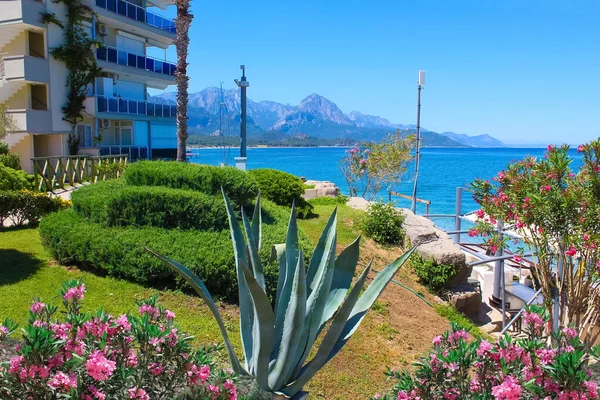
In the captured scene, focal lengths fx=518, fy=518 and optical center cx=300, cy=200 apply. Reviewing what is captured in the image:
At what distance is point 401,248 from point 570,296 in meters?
4.43

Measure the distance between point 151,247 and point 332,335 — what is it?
3.99 metres

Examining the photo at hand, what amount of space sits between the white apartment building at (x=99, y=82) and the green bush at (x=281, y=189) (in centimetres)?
1434

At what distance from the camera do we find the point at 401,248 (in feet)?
36.8

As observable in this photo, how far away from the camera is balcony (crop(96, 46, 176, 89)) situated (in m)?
26.0

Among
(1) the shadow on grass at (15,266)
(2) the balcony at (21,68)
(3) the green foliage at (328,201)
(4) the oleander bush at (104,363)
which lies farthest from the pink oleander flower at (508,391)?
(2) the balcony at (21,68)

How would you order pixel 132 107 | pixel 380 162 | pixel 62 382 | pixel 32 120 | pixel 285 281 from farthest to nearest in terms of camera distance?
1. pixel 132 107
2. pixel 32 120
3. pixel 380 162
4. pixel 285 281
5. pixel 62 382

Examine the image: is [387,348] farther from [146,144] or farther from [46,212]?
[146,144]

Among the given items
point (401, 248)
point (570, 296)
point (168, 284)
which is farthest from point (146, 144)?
point (570, 296)

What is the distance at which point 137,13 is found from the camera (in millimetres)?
28438

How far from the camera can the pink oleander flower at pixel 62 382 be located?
2.17m

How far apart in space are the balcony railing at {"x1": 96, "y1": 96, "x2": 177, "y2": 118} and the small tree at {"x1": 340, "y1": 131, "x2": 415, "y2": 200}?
12.5 meters

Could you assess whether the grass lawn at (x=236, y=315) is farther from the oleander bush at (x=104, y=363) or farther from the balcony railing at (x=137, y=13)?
the balcony railing at (x=137, y=13)

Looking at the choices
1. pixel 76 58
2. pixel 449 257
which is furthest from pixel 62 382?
pixel 76 58

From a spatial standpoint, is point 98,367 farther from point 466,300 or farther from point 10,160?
point 10,160
